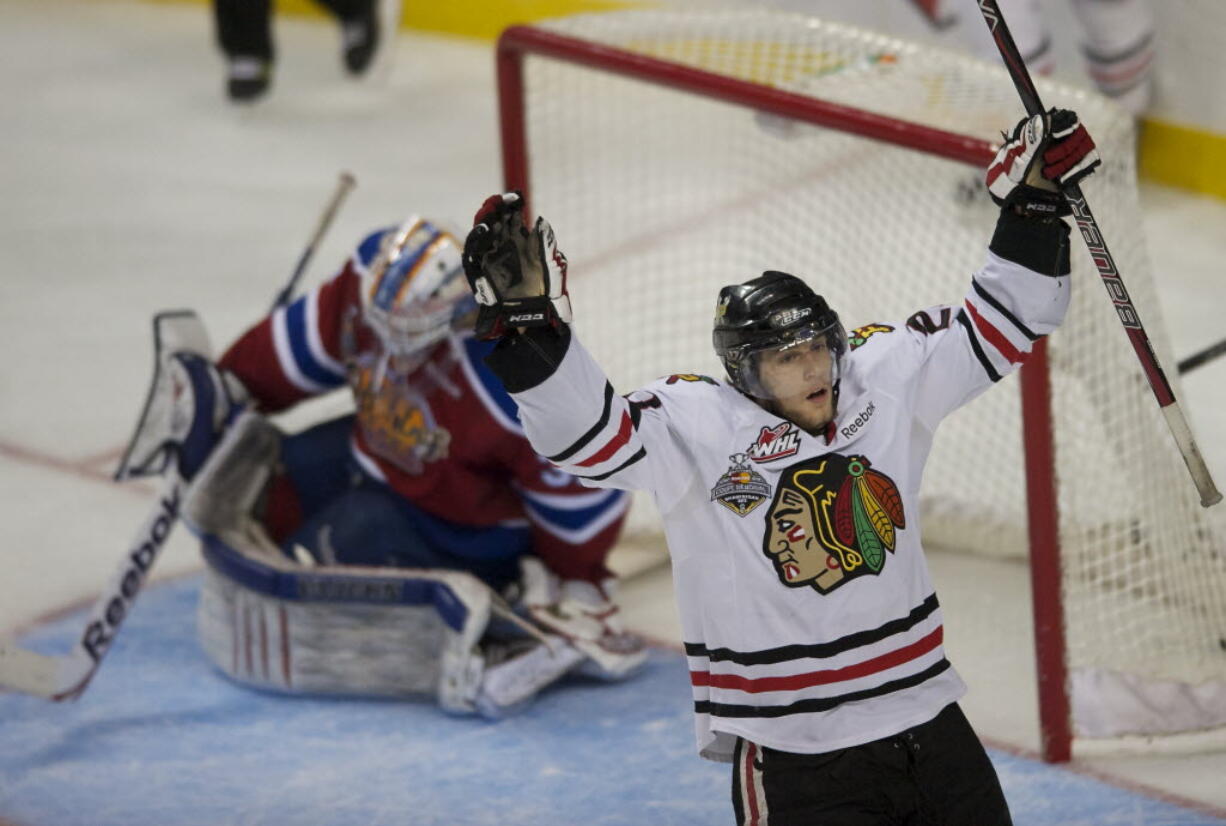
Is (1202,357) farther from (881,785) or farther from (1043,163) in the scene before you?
(881,785)

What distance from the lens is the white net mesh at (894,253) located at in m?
3.12

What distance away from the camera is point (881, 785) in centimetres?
224

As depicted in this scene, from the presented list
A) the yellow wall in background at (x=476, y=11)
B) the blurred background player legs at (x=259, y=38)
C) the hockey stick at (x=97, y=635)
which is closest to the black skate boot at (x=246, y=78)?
the blurred background player legs at (x=259, y=38)

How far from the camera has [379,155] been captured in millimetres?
6391

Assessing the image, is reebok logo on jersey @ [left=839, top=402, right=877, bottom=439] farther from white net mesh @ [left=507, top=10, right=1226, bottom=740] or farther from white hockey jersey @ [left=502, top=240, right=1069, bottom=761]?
white net mesh @ [left=507, top=10, right=1226, bottom=740]

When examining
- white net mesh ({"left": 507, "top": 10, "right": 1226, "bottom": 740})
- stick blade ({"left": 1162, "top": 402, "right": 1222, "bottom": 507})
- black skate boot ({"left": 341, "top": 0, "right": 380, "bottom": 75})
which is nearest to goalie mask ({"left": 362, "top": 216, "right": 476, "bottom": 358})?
white net mesh ({"left": 507, "top": 10, "right": 1226, "bottom": 740})

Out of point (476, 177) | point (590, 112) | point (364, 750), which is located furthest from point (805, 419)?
point (476, 177)

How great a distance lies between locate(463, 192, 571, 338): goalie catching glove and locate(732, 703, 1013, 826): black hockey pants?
58 cm

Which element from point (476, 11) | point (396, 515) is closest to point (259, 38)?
point (476, 11)

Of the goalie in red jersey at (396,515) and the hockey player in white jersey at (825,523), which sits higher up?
the hockey player in white jersey at (825,523)

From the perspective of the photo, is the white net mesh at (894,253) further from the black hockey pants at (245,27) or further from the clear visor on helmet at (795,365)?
the black hockey pants at (245,27)

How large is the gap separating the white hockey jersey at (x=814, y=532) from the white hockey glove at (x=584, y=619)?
1.00m

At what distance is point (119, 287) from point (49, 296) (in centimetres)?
18

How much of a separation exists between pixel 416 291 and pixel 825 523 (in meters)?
1.11
